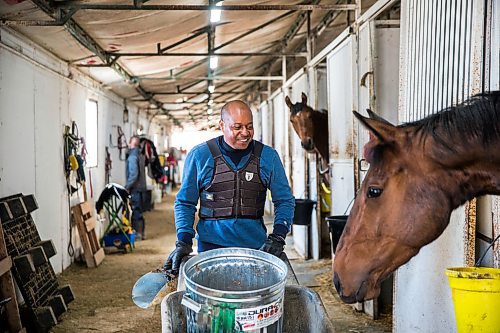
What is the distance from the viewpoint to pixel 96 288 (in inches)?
209

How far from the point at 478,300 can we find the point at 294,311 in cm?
87

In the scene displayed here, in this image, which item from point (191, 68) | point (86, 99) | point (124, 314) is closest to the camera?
point (124, 314)

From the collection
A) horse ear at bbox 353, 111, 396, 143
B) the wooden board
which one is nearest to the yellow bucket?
horse ear at bbox 353, 111, 396, 143

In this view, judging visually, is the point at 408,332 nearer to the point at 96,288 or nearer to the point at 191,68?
the point at 96,288

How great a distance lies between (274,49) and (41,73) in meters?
4.97

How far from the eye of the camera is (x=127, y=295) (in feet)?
16.6

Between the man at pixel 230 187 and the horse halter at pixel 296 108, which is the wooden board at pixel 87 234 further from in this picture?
the man at pixel 230 187

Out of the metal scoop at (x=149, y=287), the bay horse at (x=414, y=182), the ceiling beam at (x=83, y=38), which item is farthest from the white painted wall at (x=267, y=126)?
the bay horse at (x=414, y=182)

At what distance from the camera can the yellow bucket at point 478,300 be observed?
2168mm

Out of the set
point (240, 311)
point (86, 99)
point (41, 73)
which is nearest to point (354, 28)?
point (41, 73)

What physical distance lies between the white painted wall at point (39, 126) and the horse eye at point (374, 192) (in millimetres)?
3419

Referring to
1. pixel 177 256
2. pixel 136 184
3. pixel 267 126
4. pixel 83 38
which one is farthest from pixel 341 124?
pixel 267 126

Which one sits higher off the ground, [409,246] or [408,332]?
[409,246]

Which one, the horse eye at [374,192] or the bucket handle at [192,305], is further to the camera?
the horse eye at [374,192]
